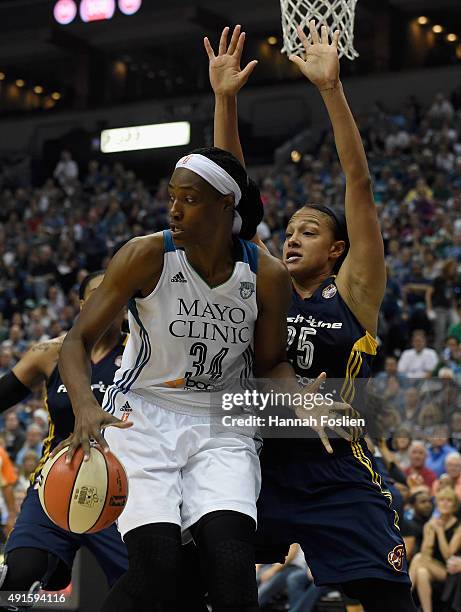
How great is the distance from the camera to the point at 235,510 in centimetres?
338

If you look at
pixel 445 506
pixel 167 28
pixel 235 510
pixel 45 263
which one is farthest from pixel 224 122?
pixel 167 28

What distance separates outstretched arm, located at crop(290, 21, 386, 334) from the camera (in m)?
3.96

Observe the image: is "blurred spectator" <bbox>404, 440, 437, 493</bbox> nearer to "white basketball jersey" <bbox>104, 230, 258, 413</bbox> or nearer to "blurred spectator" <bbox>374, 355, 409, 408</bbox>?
"blurred spectator" <bbox>374, 355, 409, 408</bbox>

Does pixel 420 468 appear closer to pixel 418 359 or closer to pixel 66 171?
pixel 418 359

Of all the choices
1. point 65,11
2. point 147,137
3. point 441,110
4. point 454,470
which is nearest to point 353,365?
point 454,470

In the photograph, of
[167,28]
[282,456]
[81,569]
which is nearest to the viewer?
[282,456]

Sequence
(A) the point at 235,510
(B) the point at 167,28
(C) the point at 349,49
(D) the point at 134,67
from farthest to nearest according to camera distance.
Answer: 1. (D) the point at 134,67
2. (B) the point at 167,28
3. (C) the point at 349,49
4. (A) the point at 235,510

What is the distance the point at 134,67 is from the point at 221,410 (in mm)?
24041

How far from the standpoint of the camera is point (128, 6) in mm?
21172

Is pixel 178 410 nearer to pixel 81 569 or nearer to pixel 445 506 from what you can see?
pixel 81 569

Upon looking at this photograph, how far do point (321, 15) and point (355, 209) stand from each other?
2.00 meters

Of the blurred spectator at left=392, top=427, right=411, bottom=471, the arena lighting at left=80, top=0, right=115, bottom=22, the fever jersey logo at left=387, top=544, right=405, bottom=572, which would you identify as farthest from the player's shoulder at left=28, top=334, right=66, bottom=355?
the arena lighting at left=80, top=0, right=115, bottom=22

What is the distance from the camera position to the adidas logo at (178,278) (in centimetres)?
356

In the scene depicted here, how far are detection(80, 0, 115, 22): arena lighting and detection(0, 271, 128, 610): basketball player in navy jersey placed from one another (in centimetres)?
1701
